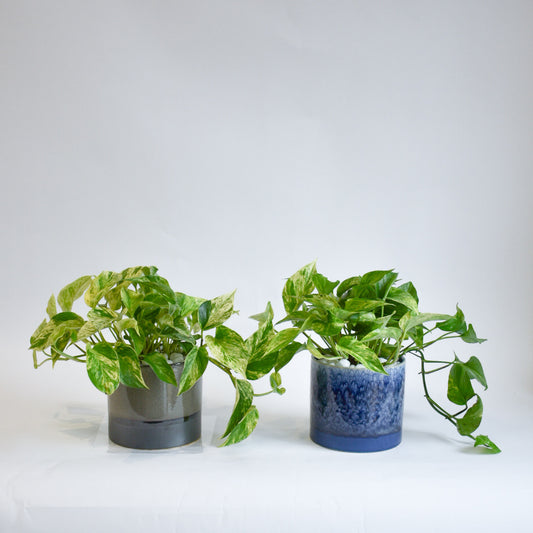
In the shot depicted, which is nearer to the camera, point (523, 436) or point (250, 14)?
point (523, 436)

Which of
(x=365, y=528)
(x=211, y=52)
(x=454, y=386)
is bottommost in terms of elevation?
(x=365, y=528)

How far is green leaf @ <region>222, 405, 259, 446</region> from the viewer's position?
1.23 m

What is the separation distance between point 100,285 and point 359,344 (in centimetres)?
43

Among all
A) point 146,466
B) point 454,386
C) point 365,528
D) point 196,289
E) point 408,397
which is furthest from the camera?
point 196,289

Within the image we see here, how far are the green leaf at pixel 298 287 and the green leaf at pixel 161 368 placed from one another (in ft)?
0.72

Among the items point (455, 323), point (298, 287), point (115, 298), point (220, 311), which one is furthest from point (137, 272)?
point (455, 323)

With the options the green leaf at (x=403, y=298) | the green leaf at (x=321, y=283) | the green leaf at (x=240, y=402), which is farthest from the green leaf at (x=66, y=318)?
the green leaf at (x=403, y=298)

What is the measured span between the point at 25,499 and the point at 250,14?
1.24 meters

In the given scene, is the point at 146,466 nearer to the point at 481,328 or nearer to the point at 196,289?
the point at 196,289

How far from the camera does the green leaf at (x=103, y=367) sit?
46.0 inches

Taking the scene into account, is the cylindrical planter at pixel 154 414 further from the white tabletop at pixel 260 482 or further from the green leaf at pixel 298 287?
the green leaf at pixel 298 287

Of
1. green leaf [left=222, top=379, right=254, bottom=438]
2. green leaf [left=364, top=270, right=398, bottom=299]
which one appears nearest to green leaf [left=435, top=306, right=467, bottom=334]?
green leaf [left=364, top=270, right=398, bottom=299]

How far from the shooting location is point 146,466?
4.10 feet

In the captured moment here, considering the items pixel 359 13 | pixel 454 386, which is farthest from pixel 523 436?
pixel 359 13
